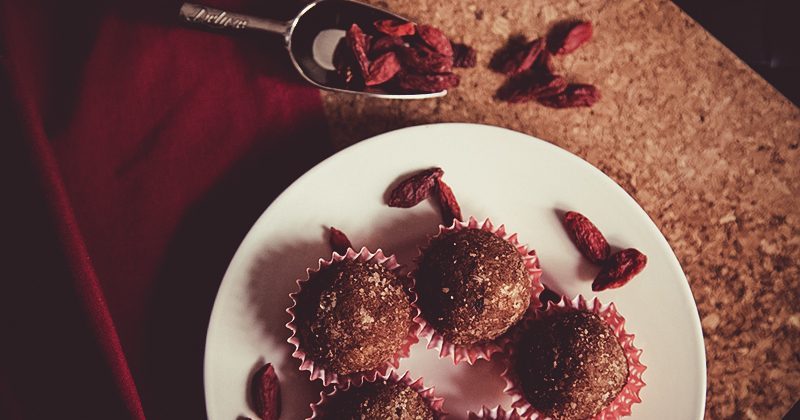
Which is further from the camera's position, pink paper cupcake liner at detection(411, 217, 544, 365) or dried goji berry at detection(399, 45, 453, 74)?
dried goji berry at detection(399, 45, 453, 74)

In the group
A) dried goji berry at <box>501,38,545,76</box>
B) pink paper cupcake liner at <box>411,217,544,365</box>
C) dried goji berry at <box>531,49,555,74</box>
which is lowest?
pink paper cupcake liner at <box>411,217,544,365</box>

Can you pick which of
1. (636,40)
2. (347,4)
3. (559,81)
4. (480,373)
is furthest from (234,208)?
(636,40)

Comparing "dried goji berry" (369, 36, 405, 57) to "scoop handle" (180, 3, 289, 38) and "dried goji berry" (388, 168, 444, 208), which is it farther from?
"dried goji berry" (388, 168, 444, 208)

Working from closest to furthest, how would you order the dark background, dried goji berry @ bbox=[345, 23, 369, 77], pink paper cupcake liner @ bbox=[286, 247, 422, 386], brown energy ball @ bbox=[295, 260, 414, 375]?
1. brown energy ball @ bbox=[295, 260, 414, 375]
2. pink paper cupcake liner @ bbox=[286, 247, 422, 386]
3. dried goji berry @ bbox=[345, 23, 369, 77]
4. the dark background

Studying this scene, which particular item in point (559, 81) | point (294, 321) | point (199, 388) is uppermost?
point (199, 388)

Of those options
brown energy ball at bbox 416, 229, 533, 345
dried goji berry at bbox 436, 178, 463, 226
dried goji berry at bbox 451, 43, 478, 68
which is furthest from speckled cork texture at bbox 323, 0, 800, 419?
brown energy ball at bbox 416, 229, 533, 345

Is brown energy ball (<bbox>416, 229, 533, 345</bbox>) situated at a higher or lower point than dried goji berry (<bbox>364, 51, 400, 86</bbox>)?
lower

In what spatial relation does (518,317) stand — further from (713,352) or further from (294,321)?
(713,352)
